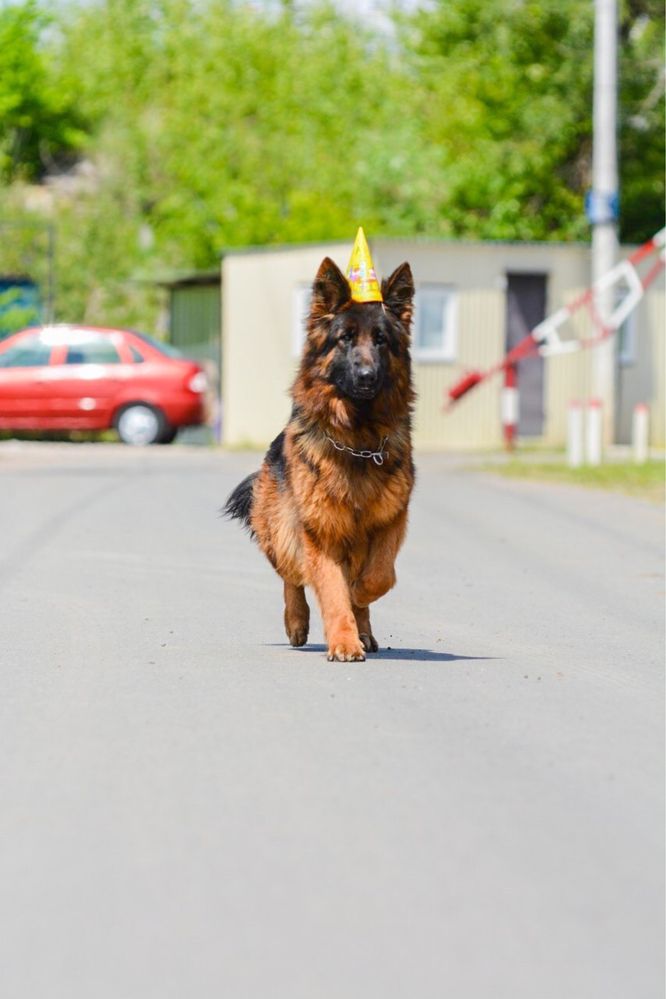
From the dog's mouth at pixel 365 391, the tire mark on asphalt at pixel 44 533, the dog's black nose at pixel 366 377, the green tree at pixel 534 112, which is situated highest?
the green tree at pixel 534 112

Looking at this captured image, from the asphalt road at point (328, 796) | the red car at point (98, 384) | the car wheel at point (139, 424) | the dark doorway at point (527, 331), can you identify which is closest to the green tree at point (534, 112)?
the dark doorway at point (527, 331)

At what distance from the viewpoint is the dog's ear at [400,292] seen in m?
8.29

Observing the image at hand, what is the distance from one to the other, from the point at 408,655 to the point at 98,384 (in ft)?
71.4

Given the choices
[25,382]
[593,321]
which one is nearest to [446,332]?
[593,321]

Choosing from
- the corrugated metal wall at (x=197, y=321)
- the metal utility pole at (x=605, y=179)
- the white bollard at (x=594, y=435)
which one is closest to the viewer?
the white bollard at (x=594, y=435)

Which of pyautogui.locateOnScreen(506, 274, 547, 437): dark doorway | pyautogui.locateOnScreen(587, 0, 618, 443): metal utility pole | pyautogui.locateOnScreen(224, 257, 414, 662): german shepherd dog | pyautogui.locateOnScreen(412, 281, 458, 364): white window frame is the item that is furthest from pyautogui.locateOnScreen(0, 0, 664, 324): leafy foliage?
pyautogui.locateOnScreen(224, 257, 414, 662): german shepherd dog

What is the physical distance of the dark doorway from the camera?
3356 centimetres

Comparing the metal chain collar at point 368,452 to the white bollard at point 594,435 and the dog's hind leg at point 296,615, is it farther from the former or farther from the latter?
the white bollard at point 594,435

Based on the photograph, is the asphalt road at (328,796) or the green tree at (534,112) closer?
the asphalt road at (328,796)

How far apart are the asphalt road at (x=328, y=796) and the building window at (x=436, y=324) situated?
803 inches

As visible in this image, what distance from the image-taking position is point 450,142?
44.9m

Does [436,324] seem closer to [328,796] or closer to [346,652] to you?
[346,652]

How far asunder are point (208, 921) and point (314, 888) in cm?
36

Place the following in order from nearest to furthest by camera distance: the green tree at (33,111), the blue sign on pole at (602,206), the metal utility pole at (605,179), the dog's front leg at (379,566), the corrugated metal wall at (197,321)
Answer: the dog's front leg at (379,566)
the metal utility pole at (605,179)
the blue sign on pole at (602,206)
the corrugated metal wall at (197,321)
the green tree at (33,111)
